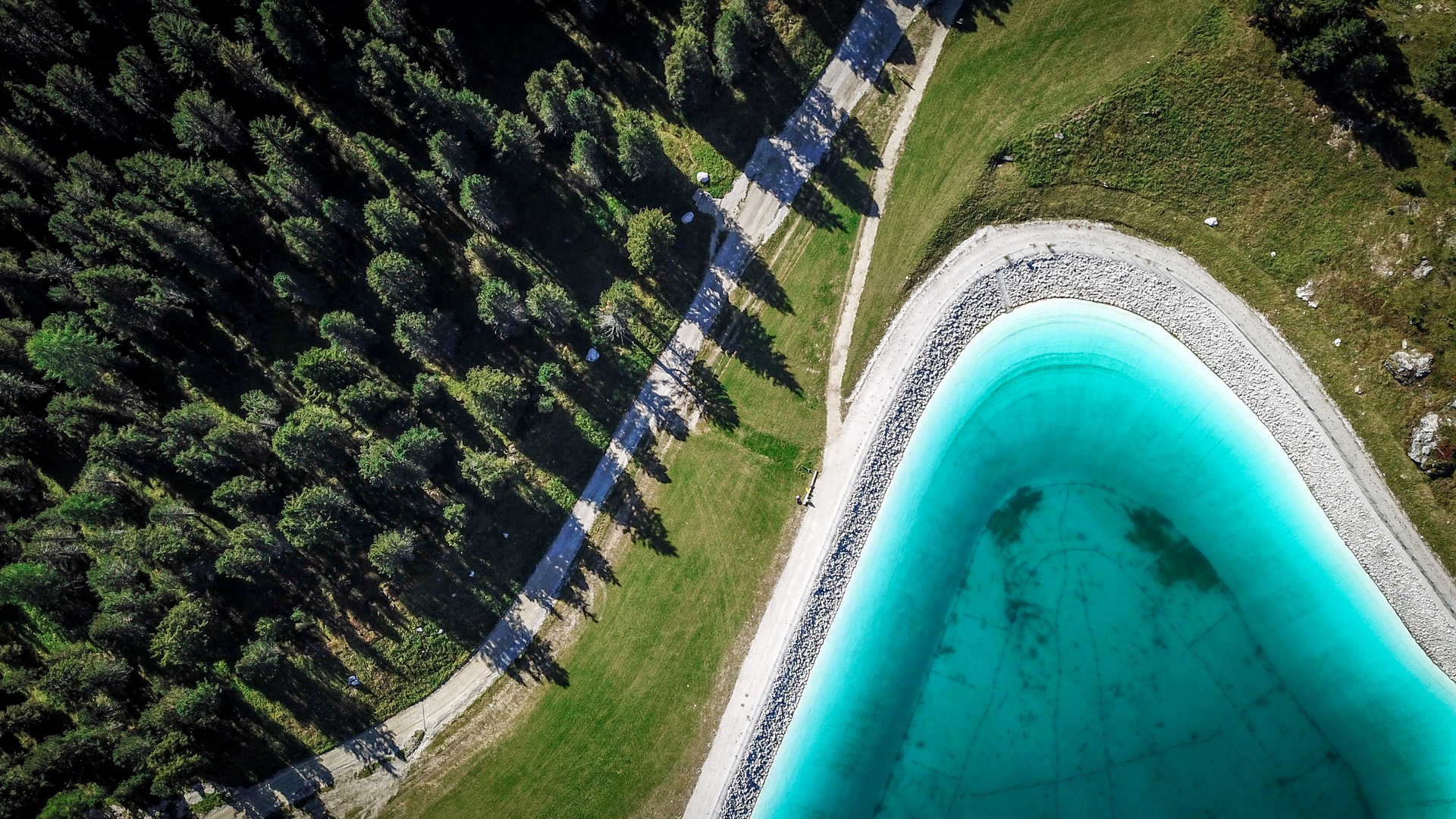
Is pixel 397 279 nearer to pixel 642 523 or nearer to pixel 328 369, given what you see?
pixel 328 369

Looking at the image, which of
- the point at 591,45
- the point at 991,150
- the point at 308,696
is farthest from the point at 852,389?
the point at 308,696

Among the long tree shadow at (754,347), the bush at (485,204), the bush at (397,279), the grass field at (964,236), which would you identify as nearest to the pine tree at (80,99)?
the bush at (397,279)

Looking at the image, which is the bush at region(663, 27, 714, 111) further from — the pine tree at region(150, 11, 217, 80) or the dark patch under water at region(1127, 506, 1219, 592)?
the dark patch under water at region(1127, 506, 1219, 592)

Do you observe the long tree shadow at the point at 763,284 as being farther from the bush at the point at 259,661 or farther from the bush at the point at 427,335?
the bush at the point at 259,661

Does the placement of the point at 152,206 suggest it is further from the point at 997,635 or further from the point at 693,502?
the point at 997,635

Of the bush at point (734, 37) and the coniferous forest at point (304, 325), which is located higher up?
the bush at point (734, 37)

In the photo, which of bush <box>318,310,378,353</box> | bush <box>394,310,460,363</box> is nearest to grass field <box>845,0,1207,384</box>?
bush <box>394,310,460,363</box>
